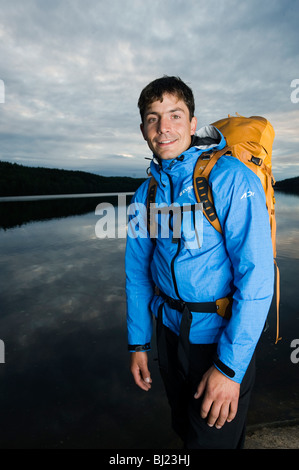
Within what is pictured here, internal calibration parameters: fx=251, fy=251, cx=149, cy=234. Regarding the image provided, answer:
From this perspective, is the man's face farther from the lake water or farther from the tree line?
the tree line

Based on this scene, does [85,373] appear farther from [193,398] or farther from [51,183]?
[51,183]

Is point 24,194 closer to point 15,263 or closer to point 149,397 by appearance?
point 15,263

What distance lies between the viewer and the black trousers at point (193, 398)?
5.21ft

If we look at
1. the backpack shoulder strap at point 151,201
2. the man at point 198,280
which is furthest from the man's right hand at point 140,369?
the backpack shoulder strap at point 151,201

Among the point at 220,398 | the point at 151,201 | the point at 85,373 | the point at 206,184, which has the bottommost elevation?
Result: the point at 85,373

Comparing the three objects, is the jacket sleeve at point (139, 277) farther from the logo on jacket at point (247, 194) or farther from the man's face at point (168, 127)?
the logo on jacket at point (247, 194)

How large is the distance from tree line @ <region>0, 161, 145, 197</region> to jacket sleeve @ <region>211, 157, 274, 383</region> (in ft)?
248

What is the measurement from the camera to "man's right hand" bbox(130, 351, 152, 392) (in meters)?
2.08

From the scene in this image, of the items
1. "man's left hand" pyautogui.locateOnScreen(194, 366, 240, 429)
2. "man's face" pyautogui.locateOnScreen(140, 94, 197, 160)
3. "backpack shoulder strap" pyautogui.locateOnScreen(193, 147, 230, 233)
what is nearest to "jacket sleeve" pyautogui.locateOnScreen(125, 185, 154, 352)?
"man's face" pyautogui.locateOnScreen(140, 94, 197, 160)

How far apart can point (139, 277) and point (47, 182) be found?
285 ft

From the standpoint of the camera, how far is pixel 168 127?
178cm

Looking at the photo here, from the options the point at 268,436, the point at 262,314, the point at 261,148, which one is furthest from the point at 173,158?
the point at 268,436

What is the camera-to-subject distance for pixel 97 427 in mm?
2768

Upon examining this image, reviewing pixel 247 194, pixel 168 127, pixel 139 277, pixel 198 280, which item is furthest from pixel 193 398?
pixel 168 127
